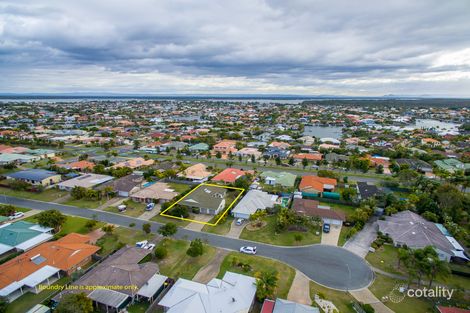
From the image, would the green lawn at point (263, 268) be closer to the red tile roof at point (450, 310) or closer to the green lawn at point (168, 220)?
the green lawn at point (168, 220)

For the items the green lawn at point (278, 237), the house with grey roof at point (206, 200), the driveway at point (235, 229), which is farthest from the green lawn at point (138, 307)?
the house with grey roof at point (206, 200)

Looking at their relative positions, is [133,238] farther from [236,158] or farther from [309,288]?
[236,158]

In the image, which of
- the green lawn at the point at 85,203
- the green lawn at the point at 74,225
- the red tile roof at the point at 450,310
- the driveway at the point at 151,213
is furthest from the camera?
the green lawn at the point at 85,203

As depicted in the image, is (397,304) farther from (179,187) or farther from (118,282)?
(179,187)

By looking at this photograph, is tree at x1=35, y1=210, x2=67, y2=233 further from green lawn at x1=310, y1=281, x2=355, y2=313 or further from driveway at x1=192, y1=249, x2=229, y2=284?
green lawn at x1=310, y1=281, x2=355, y2=313

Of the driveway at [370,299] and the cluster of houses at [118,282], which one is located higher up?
the cluster of houses at [118,282]

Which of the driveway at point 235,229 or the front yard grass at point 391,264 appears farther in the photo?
the driveway at point 235,229

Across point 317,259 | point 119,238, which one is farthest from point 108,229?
point 317,259

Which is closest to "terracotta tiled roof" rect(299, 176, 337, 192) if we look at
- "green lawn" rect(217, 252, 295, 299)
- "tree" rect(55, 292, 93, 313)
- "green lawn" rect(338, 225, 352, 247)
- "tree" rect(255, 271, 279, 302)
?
"green lawn" rect(338, 225, 352, 247)
